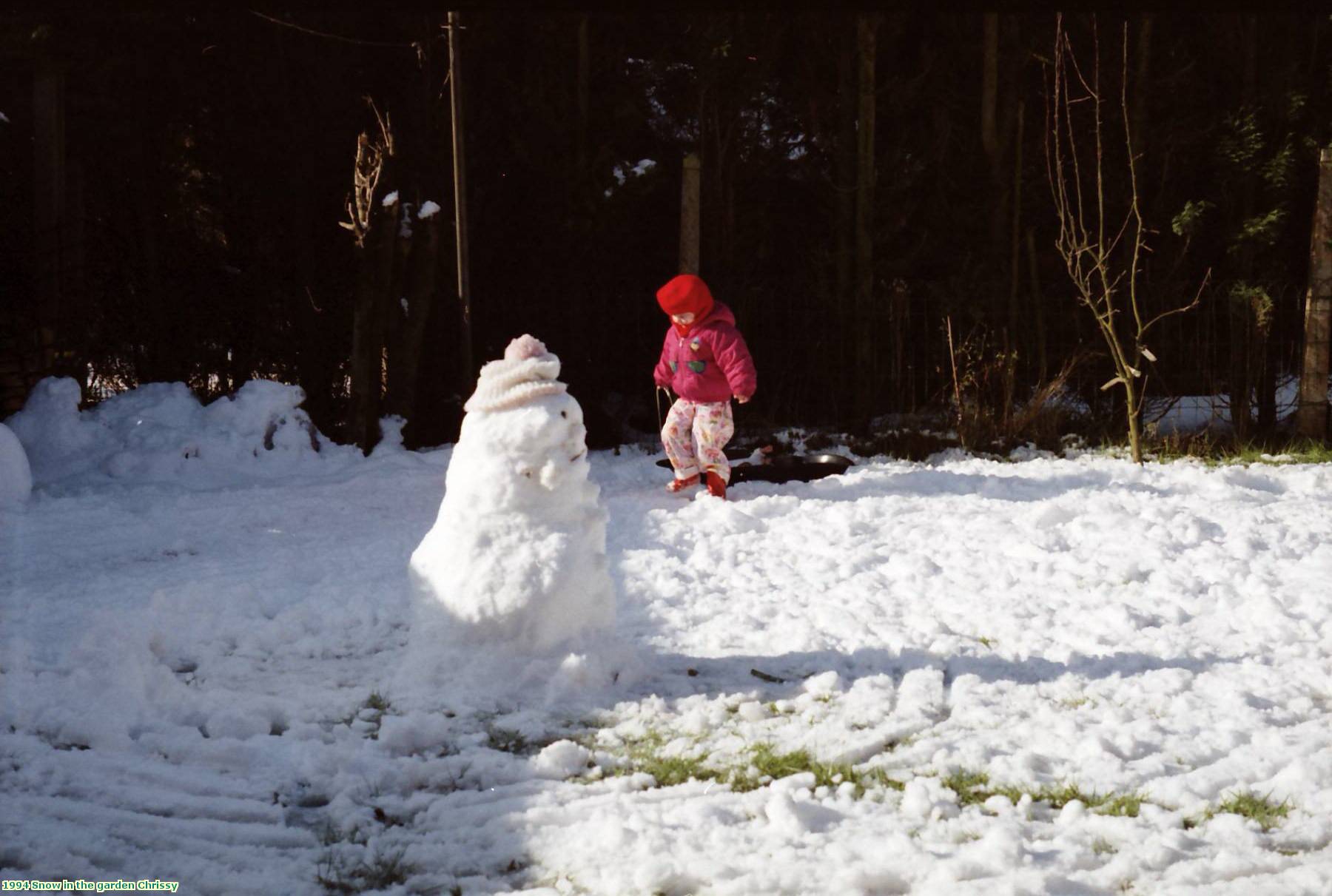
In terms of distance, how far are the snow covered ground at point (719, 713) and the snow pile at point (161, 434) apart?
1.27m

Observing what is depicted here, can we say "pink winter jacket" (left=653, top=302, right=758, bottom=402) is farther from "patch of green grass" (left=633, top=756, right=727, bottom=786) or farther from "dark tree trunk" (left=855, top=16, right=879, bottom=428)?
"patch of green grass" (left=633, top=756, right=727, bottom=786)

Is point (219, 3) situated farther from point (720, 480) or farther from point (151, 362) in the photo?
point (151, 362)

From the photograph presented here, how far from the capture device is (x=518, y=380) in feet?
14.4

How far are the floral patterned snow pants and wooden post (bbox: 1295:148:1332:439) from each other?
4.83 meters

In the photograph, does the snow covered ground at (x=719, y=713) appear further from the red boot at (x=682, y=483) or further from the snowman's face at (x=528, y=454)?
the red boot at (x=682, y=483)

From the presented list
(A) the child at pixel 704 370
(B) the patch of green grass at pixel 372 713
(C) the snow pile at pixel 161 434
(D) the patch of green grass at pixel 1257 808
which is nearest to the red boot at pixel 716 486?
(A) the child at pixel 704 370

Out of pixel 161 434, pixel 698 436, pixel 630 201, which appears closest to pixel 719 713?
pixel 698 436

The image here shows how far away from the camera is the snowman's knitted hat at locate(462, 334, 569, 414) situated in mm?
4328

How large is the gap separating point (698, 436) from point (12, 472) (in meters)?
3.99

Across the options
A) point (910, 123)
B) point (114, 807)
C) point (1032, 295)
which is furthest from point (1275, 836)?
point (910, 123)

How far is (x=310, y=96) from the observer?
10.8 m

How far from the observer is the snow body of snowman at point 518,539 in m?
4.18

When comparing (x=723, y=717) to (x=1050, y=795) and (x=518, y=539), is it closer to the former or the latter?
(x=518, y=539)

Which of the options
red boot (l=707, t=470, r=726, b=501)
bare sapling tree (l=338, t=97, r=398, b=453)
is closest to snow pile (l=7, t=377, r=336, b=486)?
bare sapling tree (l=338, t=97, r=398, b=453)
